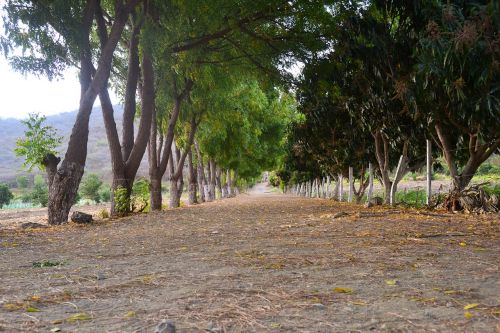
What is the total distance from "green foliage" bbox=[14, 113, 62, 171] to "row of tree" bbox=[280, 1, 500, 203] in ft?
22.4

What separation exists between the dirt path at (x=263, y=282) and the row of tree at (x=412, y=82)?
225 centimetres

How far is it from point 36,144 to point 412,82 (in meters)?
8.49

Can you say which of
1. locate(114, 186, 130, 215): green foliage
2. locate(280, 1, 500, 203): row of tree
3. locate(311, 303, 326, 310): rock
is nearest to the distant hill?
locate(114, 186, 130, 215): green foliage

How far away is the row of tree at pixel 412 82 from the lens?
5.93 meters

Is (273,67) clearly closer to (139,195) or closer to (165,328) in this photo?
(139,195)

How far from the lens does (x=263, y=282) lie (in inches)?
149

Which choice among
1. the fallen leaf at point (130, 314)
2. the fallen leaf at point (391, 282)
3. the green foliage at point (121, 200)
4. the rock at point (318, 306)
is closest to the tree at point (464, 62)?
the fallen leaf at point (391, 282)

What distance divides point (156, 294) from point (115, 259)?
2065mm

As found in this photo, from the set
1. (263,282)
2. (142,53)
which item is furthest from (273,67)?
(263,282)

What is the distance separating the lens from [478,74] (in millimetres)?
6184

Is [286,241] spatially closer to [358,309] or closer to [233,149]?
[358,309]

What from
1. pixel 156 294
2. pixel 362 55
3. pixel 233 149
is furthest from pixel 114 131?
pixel 233 149

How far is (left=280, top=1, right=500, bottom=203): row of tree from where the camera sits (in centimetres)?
593

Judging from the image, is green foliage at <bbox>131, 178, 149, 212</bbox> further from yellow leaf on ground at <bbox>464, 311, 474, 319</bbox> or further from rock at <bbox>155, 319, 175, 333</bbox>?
yellow leaf on ground at <bbox>464, 311, 474, 319</bbox>
